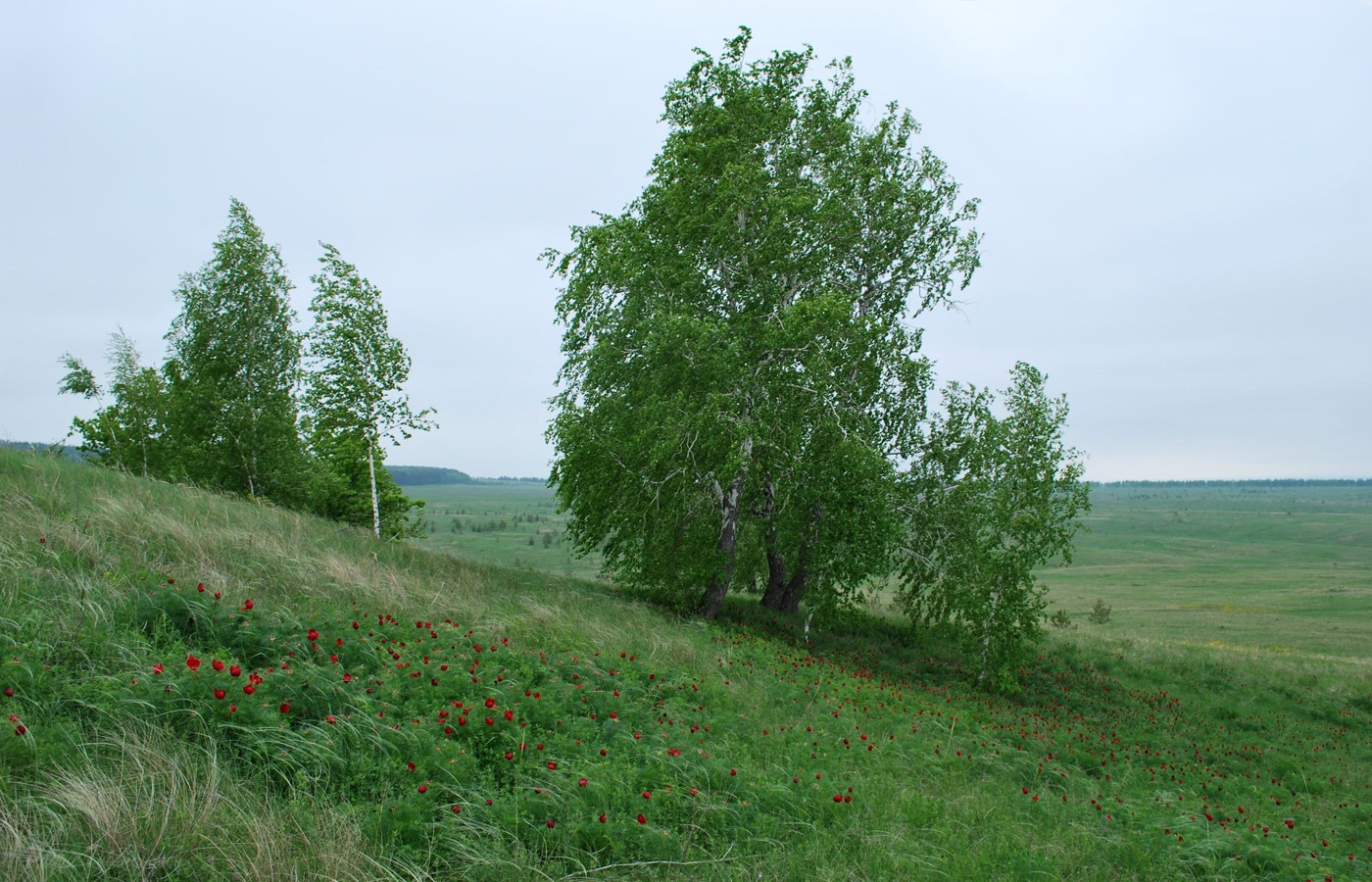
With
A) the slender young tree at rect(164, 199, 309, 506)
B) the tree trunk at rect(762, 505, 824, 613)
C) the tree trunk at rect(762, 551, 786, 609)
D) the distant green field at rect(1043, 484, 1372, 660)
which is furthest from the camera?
the distant green field at rect(1043, 484, 1372, 660)

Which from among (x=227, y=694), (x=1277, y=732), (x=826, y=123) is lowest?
(x=1277, y=732)

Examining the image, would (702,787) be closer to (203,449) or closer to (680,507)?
(680,507)

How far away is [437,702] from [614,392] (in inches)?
459

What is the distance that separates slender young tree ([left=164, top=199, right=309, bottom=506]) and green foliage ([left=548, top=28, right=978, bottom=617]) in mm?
12651

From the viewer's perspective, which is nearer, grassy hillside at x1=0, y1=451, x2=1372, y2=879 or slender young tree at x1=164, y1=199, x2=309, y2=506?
grassy hillside at x1=0, y1=451, x2=1372, y2=879

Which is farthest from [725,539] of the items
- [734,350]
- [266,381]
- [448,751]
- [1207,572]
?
[1207,572]

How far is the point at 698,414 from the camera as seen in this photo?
1369cm

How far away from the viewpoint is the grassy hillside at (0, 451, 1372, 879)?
12.5 ft

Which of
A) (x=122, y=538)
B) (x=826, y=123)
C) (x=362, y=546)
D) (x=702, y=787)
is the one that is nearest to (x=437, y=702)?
(x=702, y=787)

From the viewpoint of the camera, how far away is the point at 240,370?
78.1 ft

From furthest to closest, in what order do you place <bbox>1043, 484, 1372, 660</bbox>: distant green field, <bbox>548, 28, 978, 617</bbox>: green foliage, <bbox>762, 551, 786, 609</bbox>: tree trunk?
<bbox>1043, 484, 1372, 660</bbox>: distant green field < <bbox>762, 551, 786, 609</bbox>: tree trunk < <bbox>548, 28, 978, 617</bbox>: green foliage

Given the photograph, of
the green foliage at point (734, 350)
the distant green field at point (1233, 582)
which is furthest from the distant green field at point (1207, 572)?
the green foliage at point (734, 350)

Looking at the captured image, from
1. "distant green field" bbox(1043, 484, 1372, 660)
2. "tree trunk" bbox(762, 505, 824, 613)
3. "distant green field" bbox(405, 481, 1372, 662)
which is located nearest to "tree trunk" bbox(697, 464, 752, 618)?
"tree trunk" bbox(762, 505, 824, 613)

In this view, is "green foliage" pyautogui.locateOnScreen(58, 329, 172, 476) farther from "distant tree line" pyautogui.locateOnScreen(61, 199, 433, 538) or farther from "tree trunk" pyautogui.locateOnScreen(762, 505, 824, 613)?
"tree trunk" pyautogui.locateOnScreen(762, 505, 824, 613)
